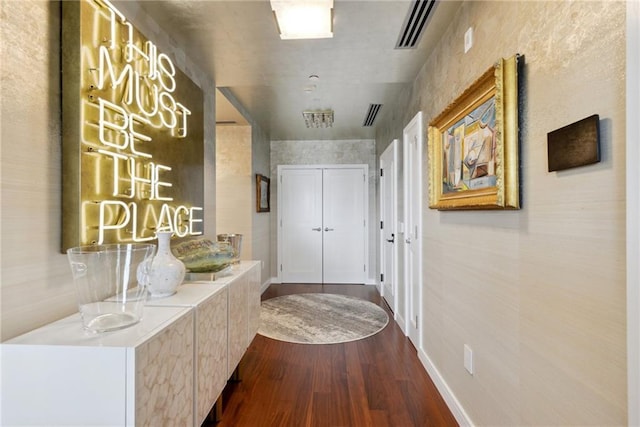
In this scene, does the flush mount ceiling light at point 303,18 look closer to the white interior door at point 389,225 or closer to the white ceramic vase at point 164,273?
the white ceramic vase at point 164,273

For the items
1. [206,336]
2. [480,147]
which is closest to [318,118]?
[480,147]

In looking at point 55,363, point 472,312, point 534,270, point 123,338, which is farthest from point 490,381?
point 55,363

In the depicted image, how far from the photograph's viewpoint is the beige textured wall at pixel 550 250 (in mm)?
833

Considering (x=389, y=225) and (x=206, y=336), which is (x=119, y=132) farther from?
(x=389, y=225)

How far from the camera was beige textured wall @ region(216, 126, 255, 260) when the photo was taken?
402cm

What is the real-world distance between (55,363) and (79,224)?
0.51 m

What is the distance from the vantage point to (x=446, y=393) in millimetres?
1917

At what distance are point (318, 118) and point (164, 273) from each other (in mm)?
2849

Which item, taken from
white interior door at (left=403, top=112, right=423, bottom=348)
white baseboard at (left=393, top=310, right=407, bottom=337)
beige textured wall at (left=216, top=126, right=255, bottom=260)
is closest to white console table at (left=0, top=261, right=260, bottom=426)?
white interior door at (left=403, top=112, right=423, bottom=348)

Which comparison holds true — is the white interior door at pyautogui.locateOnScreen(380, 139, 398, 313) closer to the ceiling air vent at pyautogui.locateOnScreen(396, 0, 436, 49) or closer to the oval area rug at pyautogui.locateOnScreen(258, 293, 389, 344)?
the oval area rug at pyautogui.locateOnScreen(258, 293, 389, 344)

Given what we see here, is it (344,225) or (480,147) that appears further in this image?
(344,225)

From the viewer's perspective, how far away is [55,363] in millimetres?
972

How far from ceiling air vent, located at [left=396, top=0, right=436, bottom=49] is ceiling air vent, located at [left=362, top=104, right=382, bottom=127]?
1.45 m

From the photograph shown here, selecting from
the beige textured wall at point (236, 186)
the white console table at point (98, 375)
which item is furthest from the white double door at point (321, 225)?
the white console table at point (98, 375)
